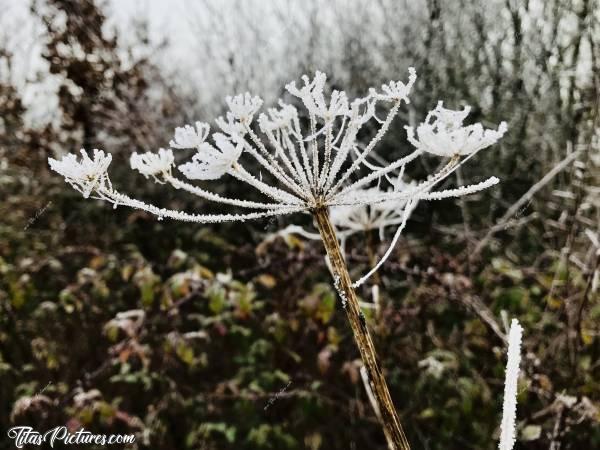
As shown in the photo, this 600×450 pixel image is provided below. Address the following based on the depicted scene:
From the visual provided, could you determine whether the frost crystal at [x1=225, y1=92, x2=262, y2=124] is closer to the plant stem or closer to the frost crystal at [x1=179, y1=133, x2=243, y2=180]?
the frost crystal at [x1=179, y1=133, x2=243, y2=180]

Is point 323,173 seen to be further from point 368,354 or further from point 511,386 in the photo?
point 511,386

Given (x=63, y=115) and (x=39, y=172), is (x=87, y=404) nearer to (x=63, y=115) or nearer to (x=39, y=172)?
(x=39, y=172)

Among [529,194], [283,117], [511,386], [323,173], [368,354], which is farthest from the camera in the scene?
[529,194]

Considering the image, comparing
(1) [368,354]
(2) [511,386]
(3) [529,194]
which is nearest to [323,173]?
(1) [368,354]
